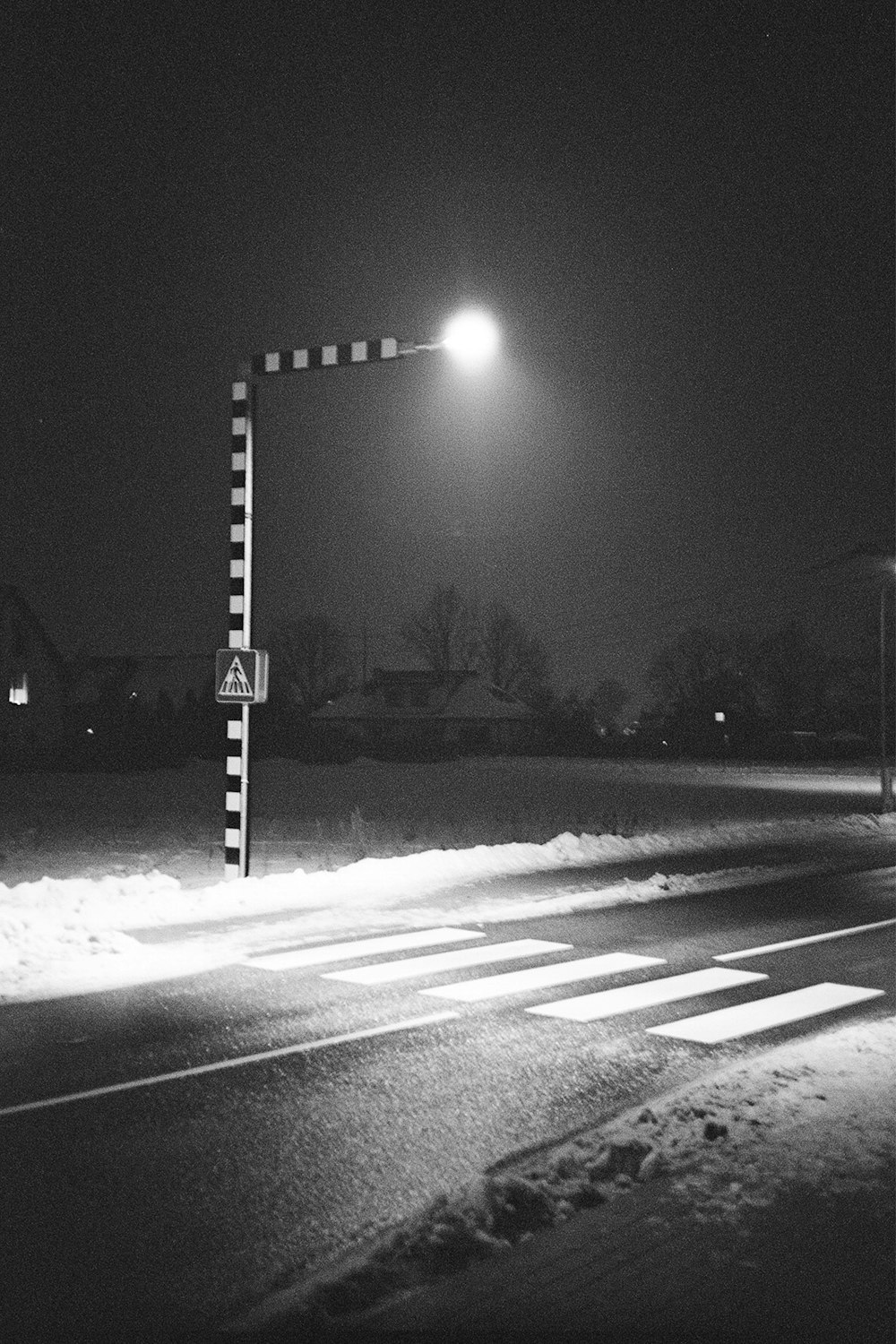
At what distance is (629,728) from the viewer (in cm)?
12375

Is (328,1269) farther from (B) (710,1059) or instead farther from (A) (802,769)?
(A) (802,769)

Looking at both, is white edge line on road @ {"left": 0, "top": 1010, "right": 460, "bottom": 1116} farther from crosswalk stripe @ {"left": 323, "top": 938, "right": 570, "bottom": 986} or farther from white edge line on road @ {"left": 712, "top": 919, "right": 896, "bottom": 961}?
white edge line on road @ {"left": 712, "top": 919, "right": 896, "bottom": 961}

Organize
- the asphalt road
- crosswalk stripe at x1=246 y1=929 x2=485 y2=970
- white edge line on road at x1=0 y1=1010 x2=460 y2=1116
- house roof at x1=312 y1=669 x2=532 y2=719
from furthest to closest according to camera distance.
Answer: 1. house roof at x1=312 y1=669 x2=532 y2=719
2. crosswalk stripe at x1=246 y1=929 x2=485 y2=970
3. white edge line on road at x1=0 y1=1010 x2=460 y2=1116
4. the asphalt road

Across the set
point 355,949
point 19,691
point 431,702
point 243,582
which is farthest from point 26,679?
point 355,949

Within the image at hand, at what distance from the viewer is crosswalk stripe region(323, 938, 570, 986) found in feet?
34.8

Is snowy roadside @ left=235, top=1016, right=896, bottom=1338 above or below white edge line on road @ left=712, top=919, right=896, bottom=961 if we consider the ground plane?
above

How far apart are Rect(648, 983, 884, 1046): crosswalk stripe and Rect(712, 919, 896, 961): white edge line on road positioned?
148cm

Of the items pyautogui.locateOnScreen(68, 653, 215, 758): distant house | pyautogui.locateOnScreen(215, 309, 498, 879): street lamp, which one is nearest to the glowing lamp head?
pyautogui.locateOnScreen(215, 309, 498, 879): street lamp

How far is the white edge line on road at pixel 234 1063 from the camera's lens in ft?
23.0

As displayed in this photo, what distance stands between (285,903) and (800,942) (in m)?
5.70

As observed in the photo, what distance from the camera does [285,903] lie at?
14930 millimetres

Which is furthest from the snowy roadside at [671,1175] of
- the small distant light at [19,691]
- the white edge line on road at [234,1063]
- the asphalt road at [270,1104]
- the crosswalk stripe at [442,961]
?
the small distant light at [19,691]

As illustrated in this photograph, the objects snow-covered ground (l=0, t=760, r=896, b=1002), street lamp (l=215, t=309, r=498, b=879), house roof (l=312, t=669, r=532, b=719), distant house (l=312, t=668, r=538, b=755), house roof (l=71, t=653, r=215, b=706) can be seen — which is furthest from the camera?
house roof (l=312, t=669, r=532, b=719)

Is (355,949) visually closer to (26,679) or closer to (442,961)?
(442,961)
